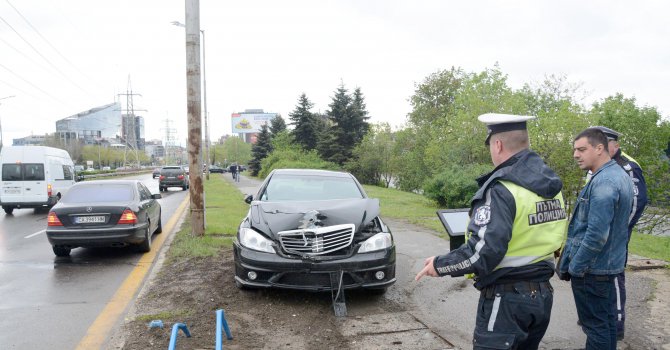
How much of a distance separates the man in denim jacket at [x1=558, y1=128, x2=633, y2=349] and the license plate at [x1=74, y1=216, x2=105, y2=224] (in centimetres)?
739

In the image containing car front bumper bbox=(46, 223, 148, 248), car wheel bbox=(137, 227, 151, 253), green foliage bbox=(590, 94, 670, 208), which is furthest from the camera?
green foliage bbox=(590, 94, 670, 208)

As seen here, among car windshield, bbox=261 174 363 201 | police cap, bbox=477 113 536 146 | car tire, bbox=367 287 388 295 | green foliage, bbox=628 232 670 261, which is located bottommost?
green foliage, bbox=628 232 670 261

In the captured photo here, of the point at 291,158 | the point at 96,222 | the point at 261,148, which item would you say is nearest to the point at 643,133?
the point at 291,158

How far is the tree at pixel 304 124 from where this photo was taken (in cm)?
4522

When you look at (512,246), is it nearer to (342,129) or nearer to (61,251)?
(61,251)

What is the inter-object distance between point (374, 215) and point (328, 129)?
3703cm

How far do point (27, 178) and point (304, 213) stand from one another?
48.6 ft

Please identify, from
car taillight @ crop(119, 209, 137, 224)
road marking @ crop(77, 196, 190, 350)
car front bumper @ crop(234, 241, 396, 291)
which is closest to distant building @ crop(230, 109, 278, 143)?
car taillight @ crop(119, 209, 137, 224)

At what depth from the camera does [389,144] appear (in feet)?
135

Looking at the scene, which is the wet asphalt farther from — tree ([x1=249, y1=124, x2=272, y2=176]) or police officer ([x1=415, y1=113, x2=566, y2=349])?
tree ([x1=249, y1=124, x2=272, y2=176])

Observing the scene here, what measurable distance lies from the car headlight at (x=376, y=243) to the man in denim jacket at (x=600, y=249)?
227cm

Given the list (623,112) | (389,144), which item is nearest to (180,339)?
(623,112)

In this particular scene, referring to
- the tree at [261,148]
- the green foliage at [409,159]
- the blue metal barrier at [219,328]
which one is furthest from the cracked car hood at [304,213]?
the tree at [261,148]

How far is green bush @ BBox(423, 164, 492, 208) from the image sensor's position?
1538 centimetres
